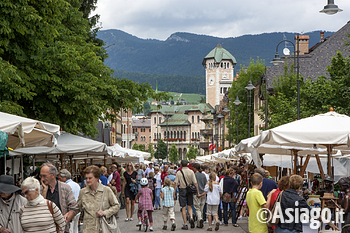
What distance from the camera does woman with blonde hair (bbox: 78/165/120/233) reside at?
23.9ft

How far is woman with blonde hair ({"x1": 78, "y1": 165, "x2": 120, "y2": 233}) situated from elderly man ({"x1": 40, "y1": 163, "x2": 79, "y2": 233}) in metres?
0.17

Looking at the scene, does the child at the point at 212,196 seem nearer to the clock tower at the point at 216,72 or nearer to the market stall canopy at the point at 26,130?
the market stall canopy at the point at 26,130

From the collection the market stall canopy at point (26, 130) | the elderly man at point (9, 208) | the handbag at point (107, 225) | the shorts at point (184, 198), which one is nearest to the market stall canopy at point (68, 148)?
the shorts at point (184, 198)

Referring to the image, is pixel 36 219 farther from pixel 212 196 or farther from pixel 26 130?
pixel 212 196

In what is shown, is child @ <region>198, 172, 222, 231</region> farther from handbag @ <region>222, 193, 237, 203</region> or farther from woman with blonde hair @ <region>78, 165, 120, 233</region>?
woman with blonde hair @ <region>78, 165, 120, 233</region>

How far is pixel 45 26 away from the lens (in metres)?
14.9

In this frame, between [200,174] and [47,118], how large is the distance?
5.86 m

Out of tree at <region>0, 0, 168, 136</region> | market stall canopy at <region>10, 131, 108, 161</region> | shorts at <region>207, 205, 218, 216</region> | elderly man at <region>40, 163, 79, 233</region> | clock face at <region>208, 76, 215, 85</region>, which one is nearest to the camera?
elderly man at <region>40, 163, 79, 233</region>

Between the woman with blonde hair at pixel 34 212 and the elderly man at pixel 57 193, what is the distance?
1055 mm

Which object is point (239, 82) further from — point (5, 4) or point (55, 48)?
point (5, 4)

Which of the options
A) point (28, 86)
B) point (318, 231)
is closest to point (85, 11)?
point (28, 86)

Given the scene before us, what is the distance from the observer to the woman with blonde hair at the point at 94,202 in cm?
729

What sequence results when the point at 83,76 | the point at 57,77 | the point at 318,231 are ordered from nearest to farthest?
1. the point at 318,231
2. the point at 57,77
3. the point at 83,76

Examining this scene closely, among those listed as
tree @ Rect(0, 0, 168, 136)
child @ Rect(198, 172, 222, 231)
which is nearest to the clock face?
tree @ Rect(0, 0, 168, 136)
